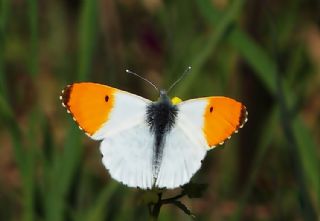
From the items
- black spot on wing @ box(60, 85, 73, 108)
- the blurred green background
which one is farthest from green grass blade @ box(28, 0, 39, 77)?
black spot on wing @ box(60, 85, 73, 108)

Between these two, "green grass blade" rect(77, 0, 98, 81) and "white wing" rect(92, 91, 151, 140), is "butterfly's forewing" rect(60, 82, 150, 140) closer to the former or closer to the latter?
"white wing" rect(92, 91, 151, 140)

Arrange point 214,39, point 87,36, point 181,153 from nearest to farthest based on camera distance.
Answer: point 181,153 → point 87,36 → point 214,39

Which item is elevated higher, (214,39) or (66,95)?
(214,39)

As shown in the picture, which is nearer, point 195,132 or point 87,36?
point 195,132

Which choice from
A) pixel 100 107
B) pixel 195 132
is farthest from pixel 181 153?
pixel 100 107

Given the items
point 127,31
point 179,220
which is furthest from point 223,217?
point 127,31

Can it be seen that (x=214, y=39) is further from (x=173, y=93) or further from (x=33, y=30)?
(x=33, y=30)

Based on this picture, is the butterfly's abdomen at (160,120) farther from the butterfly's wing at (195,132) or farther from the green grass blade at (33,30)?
the green grass blade at (33,30)
